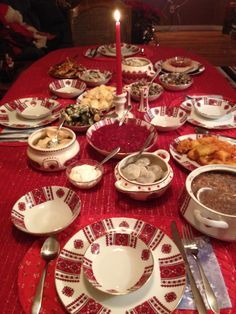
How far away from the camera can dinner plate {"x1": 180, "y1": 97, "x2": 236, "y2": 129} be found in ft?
4.32

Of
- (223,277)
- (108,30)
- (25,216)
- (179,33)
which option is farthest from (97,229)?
(179,33)

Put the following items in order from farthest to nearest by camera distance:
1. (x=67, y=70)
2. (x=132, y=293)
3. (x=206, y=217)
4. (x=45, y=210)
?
(x=67, y=70) < (x=45, y=210) < (x=206, y=217) < (x=132, y=293)

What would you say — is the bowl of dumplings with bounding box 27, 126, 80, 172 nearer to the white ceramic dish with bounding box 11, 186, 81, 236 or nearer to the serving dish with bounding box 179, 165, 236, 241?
the white ceramic dish with bounding box 11, 186, 81, 236

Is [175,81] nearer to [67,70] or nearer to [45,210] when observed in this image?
[67,70]

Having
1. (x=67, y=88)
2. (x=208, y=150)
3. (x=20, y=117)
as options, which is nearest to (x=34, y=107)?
(x=20, y=117)

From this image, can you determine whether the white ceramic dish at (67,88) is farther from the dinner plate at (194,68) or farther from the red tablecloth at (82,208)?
the dinner plate at (194,68)

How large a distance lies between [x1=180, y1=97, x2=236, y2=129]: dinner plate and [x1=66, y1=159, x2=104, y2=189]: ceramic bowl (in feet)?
1.68

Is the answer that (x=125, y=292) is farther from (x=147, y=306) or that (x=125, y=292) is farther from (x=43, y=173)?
(x=43, y=173)

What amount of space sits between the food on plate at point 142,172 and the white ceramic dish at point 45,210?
0.17m

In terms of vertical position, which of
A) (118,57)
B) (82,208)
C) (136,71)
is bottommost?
(82,208)

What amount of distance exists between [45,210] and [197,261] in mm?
431

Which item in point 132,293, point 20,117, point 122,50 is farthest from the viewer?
point 122,50

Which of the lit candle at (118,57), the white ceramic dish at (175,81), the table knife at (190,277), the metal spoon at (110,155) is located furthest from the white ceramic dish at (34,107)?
the table knife at (190,277)

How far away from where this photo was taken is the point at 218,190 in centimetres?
86
